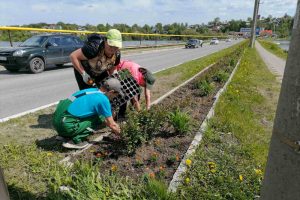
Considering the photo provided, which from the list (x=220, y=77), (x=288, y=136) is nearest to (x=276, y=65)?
Answer: (x=220, y=77)

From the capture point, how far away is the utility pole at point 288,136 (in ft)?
3.86

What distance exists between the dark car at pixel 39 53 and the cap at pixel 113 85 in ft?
29.2

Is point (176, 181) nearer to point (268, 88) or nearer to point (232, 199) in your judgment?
point (232, 199)

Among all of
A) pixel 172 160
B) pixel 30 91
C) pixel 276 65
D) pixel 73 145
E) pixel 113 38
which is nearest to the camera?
pixel 172 160

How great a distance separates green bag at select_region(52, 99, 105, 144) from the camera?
155 inches

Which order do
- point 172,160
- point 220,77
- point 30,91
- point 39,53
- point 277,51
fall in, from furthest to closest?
1. point 277,51
2. point 39,53
3. point 220,77
4. point 30,91
5. point 172,160

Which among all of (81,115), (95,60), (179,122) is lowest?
(179,122)

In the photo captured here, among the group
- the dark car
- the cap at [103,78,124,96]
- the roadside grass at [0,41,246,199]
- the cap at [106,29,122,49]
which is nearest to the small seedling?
the roadside grass at [0,41,246,199]

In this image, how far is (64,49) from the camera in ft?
46.3

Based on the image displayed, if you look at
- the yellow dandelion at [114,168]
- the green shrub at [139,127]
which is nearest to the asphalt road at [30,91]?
the green shrub at [139,127]

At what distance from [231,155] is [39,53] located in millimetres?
11175

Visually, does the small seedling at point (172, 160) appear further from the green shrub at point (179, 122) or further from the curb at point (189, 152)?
the green shrub at point (179, 122)

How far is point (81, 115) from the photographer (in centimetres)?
402

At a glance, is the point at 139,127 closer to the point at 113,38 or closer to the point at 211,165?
the point at 211,165
